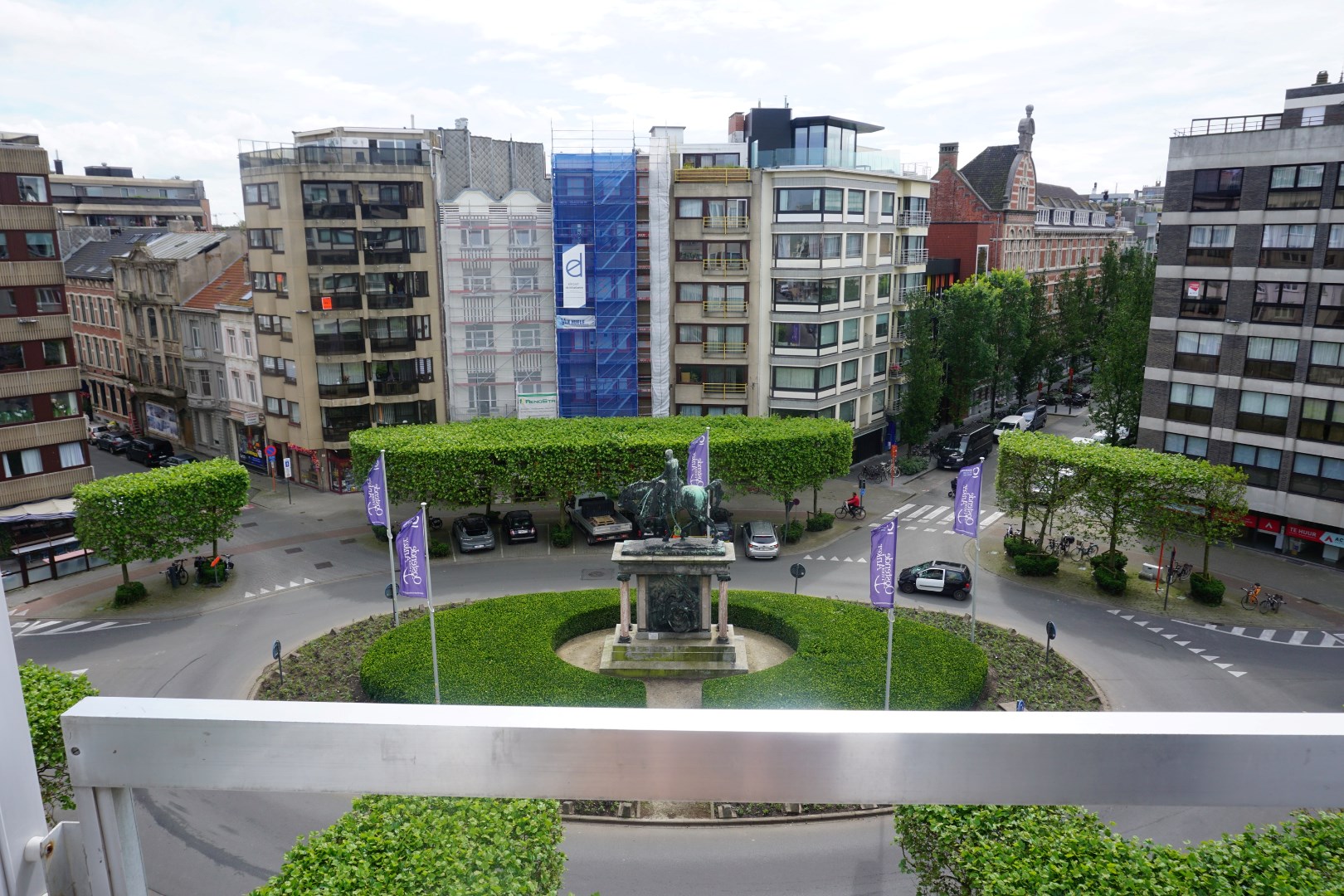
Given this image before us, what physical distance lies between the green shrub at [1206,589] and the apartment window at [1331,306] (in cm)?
1405

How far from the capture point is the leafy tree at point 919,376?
65.8 m

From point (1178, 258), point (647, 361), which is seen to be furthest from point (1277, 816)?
point (647, 361)

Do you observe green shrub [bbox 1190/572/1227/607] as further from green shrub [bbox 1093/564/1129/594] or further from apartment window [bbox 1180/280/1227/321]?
apartment window [bbox 1180/280/1227/321]

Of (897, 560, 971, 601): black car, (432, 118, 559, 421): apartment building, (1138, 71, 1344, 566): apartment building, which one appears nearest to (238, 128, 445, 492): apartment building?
(432, 118, 559, 421): apartment building

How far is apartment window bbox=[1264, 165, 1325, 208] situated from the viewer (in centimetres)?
4397

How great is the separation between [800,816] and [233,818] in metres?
15.4

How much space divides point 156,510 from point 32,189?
1841cm

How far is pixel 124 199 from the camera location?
111 meters

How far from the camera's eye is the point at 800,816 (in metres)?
24.9

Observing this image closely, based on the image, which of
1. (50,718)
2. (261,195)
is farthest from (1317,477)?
(261,195)

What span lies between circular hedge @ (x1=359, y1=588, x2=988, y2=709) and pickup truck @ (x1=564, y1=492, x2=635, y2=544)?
11.0 meters

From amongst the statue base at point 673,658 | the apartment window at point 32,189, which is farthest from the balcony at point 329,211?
the statue base at point 673,658

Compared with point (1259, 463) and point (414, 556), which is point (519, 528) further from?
point (1259, 463)

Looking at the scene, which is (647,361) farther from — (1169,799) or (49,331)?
(1169,799)
